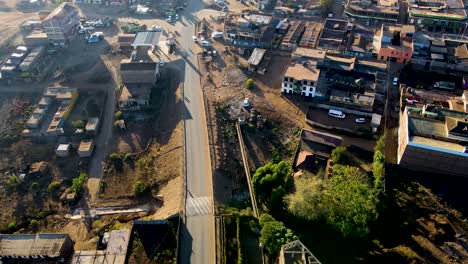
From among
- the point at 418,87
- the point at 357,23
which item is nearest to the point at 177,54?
the point at 357,23

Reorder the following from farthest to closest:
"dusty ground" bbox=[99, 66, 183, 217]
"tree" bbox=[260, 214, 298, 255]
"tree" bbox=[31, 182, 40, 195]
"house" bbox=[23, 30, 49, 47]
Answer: "house" bbox=[23, 30, 49, 47]
"tree" bbox=[31, 182, 40, 195]
"dusty ground" bbox=[99, 66, 183, 217]
"tree" bbox=[260, 214, 298, 255]

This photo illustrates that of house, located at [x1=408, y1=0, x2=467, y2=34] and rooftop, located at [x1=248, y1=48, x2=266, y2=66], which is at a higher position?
house, located at [x1=408, y1=0, x2=467, y2=34]

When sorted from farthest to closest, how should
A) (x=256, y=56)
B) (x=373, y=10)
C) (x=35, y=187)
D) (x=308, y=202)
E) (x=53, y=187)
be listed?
(x=373, y=10) → (x=256, y=56) → (x=35, y=187) → (x=53, y=187) → (x=308, y=202)

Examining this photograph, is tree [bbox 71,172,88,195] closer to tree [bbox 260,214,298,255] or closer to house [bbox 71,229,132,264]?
house [bbox 71,229,132,264]

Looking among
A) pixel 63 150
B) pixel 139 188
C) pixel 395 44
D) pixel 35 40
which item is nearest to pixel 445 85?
pixel 395 44

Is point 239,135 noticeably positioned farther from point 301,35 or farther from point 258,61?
point 301,35

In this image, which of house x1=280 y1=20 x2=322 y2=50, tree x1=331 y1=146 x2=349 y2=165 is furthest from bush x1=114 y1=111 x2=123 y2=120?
tree x1=331 y1=146 x2=349 y2=165
